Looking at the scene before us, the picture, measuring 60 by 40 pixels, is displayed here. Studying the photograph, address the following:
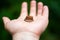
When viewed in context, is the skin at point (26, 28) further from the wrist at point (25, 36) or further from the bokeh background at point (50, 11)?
the bokeh background at point (50, 11)

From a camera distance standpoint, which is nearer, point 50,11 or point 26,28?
point 26,28

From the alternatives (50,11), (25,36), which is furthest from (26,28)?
(50,11)

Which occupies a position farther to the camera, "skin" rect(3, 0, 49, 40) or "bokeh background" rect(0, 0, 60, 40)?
"bokeh background" rect(0, 0, 60, 40)

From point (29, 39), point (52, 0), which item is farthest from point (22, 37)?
point (52, 0)

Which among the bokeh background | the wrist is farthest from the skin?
the bokeh background

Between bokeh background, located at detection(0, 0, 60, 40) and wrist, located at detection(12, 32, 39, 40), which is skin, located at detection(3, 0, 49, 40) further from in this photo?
bokeh background, located at detection(0, 0, 60, 40)

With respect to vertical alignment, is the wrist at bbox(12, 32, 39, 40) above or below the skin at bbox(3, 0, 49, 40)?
below

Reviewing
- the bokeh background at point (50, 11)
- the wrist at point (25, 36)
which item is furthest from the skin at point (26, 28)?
the bokeh background at point (50, 11)

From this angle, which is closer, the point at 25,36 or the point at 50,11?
the point at 25,36

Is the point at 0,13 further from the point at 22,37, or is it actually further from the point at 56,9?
the point at 22,37

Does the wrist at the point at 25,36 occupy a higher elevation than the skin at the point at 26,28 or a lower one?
lower

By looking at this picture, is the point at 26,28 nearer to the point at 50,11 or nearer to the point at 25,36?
the point at 25,36
